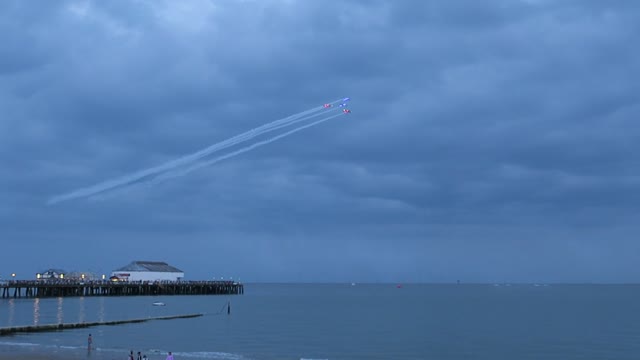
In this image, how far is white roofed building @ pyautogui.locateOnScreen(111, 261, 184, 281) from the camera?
7062 inches

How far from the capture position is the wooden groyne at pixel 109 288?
146125 millimetres

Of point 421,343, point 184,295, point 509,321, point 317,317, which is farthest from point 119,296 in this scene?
point 421,343

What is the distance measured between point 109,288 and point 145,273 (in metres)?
19.7

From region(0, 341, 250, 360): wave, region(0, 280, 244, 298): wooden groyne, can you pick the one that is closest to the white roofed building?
region(0, 280, 244, 298): wooden groyne

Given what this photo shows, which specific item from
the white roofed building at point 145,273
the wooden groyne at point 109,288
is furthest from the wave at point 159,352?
the white roofed building at point 145,273

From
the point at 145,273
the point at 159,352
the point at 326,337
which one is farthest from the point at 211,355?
the point at 145,273

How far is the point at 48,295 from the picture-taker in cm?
14938

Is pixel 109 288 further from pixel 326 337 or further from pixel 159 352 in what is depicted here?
pixel 159 352

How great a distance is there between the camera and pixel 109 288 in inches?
6363

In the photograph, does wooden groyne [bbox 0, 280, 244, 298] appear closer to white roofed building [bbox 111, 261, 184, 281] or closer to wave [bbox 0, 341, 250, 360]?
white roofed building [bbox 111, 261, 184, 281]

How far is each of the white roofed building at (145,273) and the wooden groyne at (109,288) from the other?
433 inches

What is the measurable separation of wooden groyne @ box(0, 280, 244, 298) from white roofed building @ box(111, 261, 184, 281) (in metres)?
11.0

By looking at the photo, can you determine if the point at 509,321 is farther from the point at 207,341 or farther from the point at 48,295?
the point at 48,295

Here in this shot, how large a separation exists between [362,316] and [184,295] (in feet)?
252
